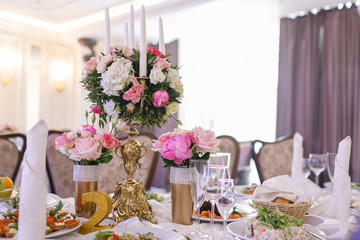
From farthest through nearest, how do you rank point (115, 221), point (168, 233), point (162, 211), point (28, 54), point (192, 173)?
1. point (28, 54)
2. point (162, 211)
3. point (115, 221)
4. point (192, 173)
5. point (168, 233)

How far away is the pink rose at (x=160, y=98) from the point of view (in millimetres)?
1249

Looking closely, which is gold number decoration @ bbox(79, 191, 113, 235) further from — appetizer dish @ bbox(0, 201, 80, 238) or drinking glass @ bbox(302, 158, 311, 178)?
drinking glass @ bbox(302, 158, 311, 178)

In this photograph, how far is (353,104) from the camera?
15.0 ft

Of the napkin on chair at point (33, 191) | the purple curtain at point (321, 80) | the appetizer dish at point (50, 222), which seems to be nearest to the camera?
the napkin on chair at point (33, 191)

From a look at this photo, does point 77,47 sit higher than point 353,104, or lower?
higher

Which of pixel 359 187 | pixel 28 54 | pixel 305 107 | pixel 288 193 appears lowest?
pixel 359 187

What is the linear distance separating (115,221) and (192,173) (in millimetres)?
368

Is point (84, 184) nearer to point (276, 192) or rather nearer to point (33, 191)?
point (33, 191)

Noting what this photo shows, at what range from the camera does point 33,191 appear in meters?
0.91

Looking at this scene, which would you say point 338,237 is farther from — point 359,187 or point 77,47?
point 77,47

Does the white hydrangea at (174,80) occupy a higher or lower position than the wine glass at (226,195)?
higher

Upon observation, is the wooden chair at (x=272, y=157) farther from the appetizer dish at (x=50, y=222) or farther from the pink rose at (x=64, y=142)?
the appetizer dish at (x=50, y=222)

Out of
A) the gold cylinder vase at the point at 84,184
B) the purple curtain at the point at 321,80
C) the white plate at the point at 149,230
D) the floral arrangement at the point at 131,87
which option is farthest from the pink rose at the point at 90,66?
the purple curtain at the point at 321,80

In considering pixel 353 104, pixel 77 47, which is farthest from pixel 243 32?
pixel 77 47
